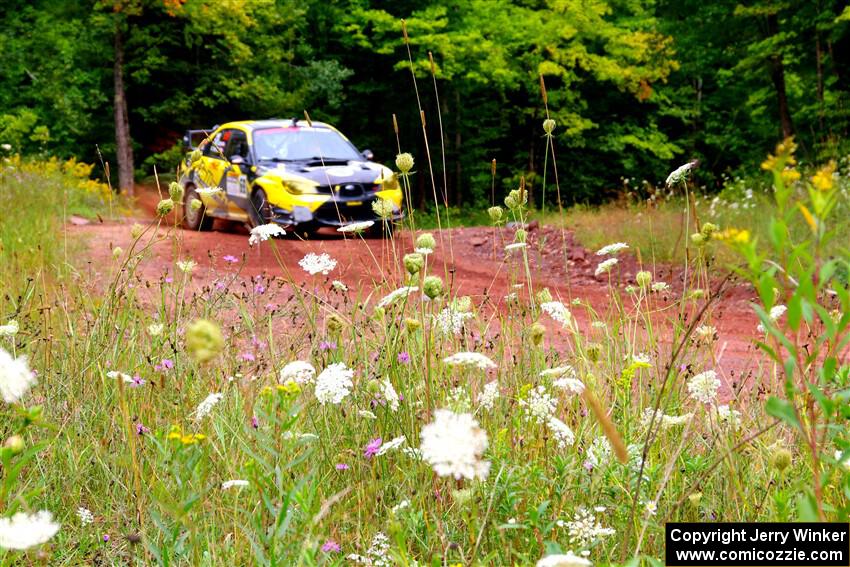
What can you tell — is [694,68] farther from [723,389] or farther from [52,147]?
[723,389]

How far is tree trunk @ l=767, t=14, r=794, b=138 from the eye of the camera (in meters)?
17.7

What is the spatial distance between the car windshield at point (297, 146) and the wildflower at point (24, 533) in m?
11.5

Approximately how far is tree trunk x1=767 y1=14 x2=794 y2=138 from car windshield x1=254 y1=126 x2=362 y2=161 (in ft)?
29.7

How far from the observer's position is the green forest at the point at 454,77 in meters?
19.3

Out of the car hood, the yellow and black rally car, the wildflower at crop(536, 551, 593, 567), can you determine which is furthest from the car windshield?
the wildflower at crop(536, 551, 593, 567)

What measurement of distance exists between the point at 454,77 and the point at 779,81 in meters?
13.0

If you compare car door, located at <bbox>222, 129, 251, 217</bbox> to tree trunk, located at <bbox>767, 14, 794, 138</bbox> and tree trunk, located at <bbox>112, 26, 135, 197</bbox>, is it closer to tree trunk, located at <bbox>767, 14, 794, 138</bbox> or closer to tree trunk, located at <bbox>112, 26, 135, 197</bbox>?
tree trunk, located at <bbox>767, 14, 794, 138</bbox>

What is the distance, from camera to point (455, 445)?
1594 millimetres

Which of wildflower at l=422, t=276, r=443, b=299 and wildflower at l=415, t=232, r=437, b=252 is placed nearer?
wildflower at l=422, t=276, r=443, b=299

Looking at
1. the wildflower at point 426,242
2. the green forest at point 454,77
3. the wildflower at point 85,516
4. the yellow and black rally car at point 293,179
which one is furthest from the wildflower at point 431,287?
the green forest at point 454,77

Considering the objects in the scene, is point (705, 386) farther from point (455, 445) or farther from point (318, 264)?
point (455, 445)

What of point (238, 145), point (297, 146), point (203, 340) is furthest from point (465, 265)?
point (203, 340)

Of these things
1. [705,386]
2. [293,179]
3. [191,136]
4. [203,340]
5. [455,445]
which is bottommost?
[705,386]

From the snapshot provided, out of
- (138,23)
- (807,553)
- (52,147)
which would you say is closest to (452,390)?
(807,553)
